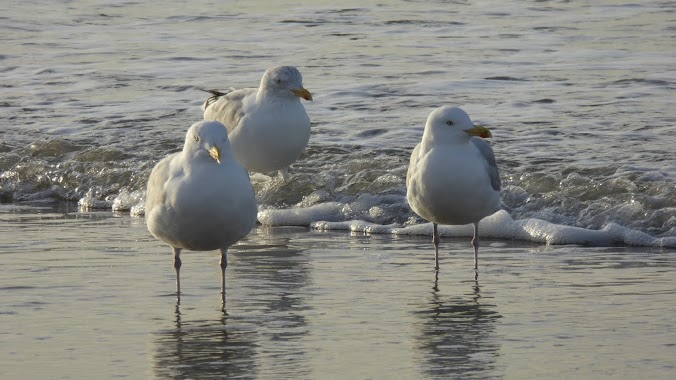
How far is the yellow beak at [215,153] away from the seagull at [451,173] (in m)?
1.73

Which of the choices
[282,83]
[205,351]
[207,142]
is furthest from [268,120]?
[205,351]

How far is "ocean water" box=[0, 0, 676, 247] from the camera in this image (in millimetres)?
10906

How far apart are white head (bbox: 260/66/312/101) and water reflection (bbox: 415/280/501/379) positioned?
378 cm

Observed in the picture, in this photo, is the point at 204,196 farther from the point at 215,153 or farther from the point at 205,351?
the point at 205,351

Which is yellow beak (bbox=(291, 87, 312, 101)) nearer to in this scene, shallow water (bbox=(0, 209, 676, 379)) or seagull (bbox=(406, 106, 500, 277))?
shallow water (bbox=(0, 209, 676, 379))

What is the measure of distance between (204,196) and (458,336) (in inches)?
58.0

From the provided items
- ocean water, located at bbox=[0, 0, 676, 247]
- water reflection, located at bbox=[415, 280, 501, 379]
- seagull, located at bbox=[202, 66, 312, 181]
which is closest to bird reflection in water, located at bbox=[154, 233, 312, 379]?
water reflection, located at bbox=[415, 280, 501, 379]

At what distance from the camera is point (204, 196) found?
6.87 meters

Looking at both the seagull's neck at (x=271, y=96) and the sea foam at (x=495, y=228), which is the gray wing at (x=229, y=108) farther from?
the sea foam at (x=495, y=228)

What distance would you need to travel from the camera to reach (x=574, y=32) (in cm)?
1939

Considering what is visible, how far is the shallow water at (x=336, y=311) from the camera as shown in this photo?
5.95m

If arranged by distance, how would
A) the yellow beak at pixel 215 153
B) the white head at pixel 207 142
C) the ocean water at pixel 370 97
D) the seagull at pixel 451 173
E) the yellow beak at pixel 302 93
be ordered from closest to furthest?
the yellow beak at pixel 215 153 → the white head at pixel 207 142 → the seagull at pixel 451 173 → the ocean water at pixel 370 97 → the yellow beak at pixel 302 93

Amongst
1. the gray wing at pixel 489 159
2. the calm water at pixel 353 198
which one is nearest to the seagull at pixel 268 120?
the calm water at pixel 353 198

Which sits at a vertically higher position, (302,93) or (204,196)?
(302,93)
